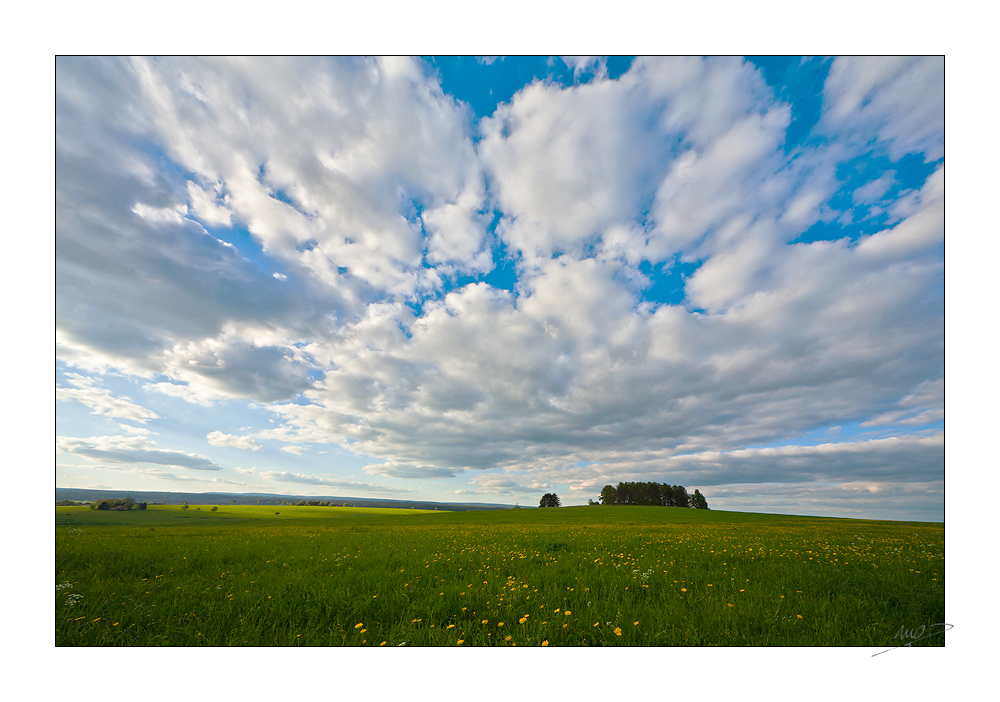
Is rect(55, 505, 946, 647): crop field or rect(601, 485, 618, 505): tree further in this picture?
rect(601, 485, 618, 505): tree

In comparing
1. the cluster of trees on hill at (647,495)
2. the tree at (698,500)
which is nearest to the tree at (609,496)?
the cluster of trees on hill at (647,495)

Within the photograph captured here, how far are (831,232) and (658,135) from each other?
345cm

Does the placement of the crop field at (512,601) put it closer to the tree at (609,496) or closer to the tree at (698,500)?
the tree at (609,496)

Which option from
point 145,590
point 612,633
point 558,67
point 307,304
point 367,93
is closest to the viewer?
point 612,633

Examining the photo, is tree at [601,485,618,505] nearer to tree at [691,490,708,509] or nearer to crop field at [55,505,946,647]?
tree at [691,490,708,509]

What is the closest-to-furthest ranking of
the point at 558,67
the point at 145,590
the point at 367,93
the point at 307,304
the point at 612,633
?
the point at 612,633
the point at 145,590
the point at 558,67
the point at 367,93
the point at 307,304

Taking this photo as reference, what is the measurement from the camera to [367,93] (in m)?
6.84

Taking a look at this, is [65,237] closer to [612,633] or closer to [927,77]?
[612,633]
